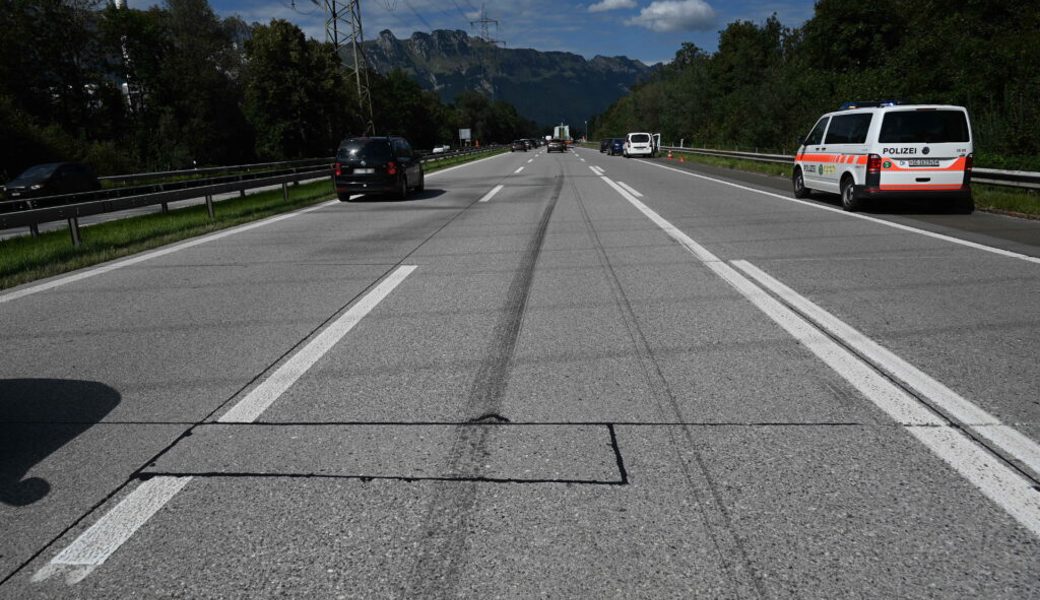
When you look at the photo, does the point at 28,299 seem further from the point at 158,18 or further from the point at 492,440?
the point at 158,18

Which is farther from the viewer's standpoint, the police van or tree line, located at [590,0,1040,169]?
tree line, located at [590,0,1040,169]

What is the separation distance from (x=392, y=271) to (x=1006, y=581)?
22.4ft

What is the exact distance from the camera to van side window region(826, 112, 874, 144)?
1288cm

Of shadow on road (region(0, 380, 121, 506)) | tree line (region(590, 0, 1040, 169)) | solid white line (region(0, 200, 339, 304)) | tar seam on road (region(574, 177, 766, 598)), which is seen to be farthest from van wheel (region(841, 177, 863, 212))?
shadow on road (region(0, 380, 121, 506))

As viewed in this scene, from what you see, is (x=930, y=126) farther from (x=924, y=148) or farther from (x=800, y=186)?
(x=800, y=186)

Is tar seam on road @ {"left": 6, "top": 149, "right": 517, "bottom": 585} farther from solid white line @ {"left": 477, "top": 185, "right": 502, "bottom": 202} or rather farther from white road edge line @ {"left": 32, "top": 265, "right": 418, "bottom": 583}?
solid white line @ {"left": 477, "top": 185, "right": 502, "bottom": 202}

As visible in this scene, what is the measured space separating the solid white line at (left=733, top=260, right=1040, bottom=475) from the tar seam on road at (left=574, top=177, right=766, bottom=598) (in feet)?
4.54

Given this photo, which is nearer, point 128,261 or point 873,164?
point 128,261

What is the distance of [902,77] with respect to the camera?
38.2 m

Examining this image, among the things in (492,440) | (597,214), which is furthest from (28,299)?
(597,214)

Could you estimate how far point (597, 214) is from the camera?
1410 centimetres

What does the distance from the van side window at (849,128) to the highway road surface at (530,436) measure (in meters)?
6.01

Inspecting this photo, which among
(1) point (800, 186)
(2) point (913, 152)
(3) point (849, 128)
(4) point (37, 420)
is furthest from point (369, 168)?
(4) point (37, 420)

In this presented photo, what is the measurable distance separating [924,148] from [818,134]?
10.1 ft
